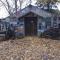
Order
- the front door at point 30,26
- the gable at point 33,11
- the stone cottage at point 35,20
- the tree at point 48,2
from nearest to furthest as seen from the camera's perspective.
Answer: the tree at point 48,2, the stone cottage at point 35,20, the gable at point 33,11, the front door at point 30,26

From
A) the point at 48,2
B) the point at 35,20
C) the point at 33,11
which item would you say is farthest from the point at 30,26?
the point at 48,2

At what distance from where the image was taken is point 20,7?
25891mm

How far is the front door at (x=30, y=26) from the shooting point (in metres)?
25.0

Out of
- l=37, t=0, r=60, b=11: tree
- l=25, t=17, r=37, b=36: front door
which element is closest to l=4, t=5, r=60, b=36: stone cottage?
l=25, t=17, r=37, b=36: front door

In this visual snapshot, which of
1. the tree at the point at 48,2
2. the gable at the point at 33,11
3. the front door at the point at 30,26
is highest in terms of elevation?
the tree at the point at 48,2

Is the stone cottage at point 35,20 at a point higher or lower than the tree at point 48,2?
lower

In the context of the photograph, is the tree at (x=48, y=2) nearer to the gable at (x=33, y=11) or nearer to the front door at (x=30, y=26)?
the gable at (x=33, y=11)

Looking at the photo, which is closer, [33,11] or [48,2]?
[33,11]

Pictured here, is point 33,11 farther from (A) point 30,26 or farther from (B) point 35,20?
(A) point 30,26

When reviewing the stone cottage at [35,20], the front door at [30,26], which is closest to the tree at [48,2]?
the stone cottage at [35,20]

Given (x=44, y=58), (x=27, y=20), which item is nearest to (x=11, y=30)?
(x=27, y=20)

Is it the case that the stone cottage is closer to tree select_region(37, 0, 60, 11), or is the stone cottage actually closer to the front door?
the front door

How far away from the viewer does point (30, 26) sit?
25328 millimetres

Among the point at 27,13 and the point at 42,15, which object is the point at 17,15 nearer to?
the point at 27,13
